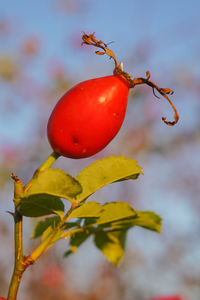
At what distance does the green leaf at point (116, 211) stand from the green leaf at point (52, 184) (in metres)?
0.11

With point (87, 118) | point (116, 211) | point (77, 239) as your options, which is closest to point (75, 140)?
point (87, 118)

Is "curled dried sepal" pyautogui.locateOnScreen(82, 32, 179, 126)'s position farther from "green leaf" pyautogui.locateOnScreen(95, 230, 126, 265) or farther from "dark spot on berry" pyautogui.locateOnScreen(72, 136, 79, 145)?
"green leaf" pyautogui.locateOnScreen(95, 230, 126, 265)

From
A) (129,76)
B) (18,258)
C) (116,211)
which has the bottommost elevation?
(18,258)

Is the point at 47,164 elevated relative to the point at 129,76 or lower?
lower

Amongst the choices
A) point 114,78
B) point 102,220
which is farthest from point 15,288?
point 114,78

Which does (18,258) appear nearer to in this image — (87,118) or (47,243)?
(47,243)

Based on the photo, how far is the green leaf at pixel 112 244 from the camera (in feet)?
3.14

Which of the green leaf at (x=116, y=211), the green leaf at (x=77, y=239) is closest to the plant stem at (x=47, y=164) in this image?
the green leaf at (x=116, y=211)

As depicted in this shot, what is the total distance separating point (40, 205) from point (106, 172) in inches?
4.8

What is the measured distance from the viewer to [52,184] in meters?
0.63

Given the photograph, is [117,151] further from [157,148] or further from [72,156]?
[72,156]

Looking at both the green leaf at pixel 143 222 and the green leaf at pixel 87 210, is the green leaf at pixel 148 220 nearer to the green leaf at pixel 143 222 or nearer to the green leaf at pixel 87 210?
the green leaf at pixel 143 222

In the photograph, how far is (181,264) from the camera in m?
4.73

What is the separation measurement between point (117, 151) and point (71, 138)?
4.36 m
